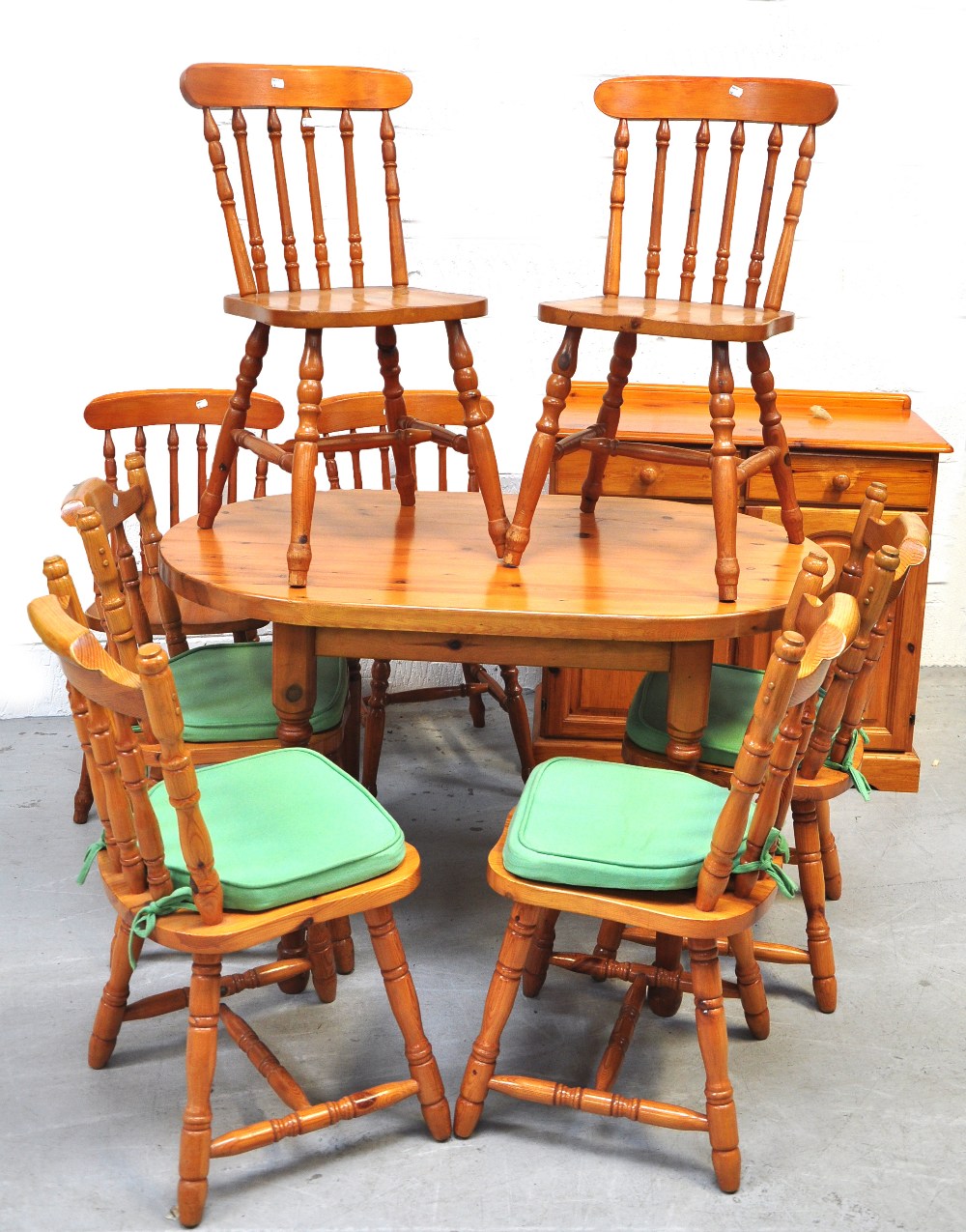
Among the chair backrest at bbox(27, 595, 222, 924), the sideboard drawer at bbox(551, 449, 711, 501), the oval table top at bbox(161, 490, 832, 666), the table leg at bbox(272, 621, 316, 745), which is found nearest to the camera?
the chair backrest at bbox(27, 595, 222, 924)

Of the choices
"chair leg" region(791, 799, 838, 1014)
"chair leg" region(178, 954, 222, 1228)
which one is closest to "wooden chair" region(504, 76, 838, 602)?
"chair leg" region(791, 799, 838, 1014)

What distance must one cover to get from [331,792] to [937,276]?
9.10 ft

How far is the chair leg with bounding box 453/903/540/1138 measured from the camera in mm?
2027

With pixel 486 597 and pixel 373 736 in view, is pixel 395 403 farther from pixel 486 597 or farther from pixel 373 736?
pixel 373 736

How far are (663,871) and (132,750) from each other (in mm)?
781

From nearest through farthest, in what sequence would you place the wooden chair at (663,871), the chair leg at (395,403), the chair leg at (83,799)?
1. the wooden chair at (663,871)
2. the chair leg at (395,403)
3. the chair leg at (83,799)

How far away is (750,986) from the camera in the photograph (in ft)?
7.68

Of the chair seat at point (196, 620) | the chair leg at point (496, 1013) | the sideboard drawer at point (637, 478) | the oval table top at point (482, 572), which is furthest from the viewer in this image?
the sideboard drawer at point (637, 478)

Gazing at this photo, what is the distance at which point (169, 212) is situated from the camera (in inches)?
143

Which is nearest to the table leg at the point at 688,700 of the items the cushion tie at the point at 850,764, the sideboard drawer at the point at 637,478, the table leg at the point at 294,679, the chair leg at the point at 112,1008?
the cushion tie at the point at 850,764

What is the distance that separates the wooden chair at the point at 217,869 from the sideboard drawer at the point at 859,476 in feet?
5.34

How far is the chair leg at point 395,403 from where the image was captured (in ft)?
8.75

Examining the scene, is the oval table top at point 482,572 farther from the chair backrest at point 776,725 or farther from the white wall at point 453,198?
the white wall at point 453,198

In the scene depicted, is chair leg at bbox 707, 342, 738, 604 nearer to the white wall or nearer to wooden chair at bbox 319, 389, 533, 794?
wooden chair at bbox 319, 389, 533, 794
